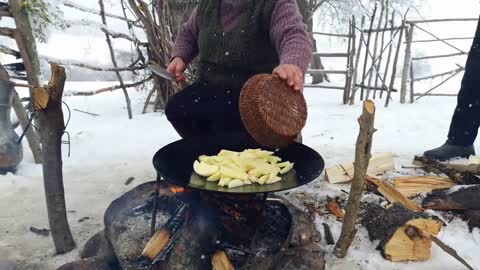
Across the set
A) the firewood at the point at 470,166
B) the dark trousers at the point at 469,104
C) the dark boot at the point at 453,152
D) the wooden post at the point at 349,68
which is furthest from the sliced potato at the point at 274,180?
the wooden post at the point at 349,68

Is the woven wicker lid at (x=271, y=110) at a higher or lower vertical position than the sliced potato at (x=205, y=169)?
higher

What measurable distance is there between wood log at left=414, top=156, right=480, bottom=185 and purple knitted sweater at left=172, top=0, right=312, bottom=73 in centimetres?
159

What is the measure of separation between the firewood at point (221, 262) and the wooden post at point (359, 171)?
659mm

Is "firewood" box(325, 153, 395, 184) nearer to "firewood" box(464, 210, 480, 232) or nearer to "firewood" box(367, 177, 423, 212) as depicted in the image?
"firewood" box(367, 177, 423, 212)

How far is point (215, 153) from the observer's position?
82.6 inches

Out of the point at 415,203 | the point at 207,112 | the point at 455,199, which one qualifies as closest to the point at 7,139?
the point at 207,112

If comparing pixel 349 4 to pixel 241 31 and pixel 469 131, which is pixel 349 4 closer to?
pixel 469 131

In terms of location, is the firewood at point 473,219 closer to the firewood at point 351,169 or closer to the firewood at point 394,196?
the firewood at point 394,196

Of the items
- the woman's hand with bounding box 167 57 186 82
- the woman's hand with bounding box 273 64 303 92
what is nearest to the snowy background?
the woman's hand with bounding box 273 64 303 92

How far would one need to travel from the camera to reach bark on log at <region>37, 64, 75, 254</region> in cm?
186

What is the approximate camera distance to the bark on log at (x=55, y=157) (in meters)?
1.86

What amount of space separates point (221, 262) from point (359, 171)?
0.81m

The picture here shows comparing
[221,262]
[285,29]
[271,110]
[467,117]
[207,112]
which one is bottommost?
[221,262]

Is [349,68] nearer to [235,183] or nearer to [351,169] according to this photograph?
[351,169]
